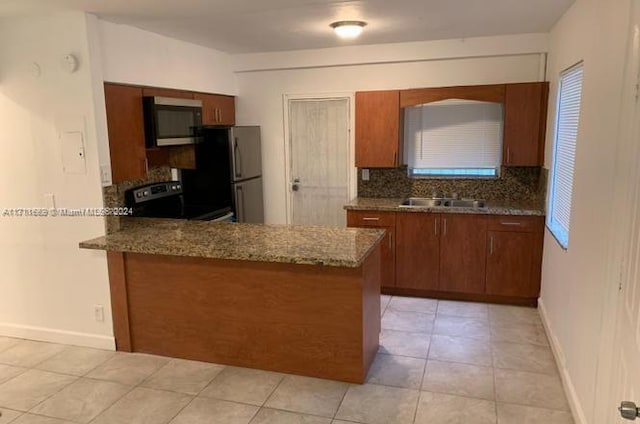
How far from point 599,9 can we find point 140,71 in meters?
3.29

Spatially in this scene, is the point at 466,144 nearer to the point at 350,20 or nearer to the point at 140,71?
the point at 350,20

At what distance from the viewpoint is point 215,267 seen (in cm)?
324

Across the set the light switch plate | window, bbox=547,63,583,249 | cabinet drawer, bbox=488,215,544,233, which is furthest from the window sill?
the light switch plate

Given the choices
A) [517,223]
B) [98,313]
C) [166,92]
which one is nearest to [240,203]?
[166,92]

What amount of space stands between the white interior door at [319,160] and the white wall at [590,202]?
8.30 feet

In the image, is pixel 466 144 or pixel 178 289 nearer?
pixel 178 289

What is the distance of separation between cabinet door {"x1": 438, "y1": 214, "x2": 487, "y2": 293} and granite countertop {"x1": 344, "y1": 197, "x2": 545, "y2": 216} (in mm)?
69

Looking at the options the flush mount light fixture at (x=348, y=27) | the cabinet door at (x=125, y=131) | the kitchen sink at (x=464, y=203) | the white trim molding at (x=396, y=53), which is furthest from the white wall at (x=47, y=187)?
the kitchen sink at (x=464, y=203)

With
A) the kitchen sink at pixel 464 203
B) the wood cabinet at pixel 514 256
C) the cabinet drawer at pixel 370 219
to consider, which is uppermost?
the kitchen sink at pixel 464 203

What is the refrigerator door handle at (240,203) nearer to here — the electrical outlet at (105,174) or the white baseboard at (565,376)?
the electrical outlet at (105,174)

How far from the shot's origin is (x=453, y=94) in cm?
455

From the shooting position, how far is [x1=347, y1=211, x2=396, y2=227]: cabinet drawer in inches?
180

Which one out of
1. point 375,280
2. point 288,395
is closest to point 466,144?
point 375,280

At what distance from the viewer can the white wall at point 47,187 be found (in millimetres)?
3375
